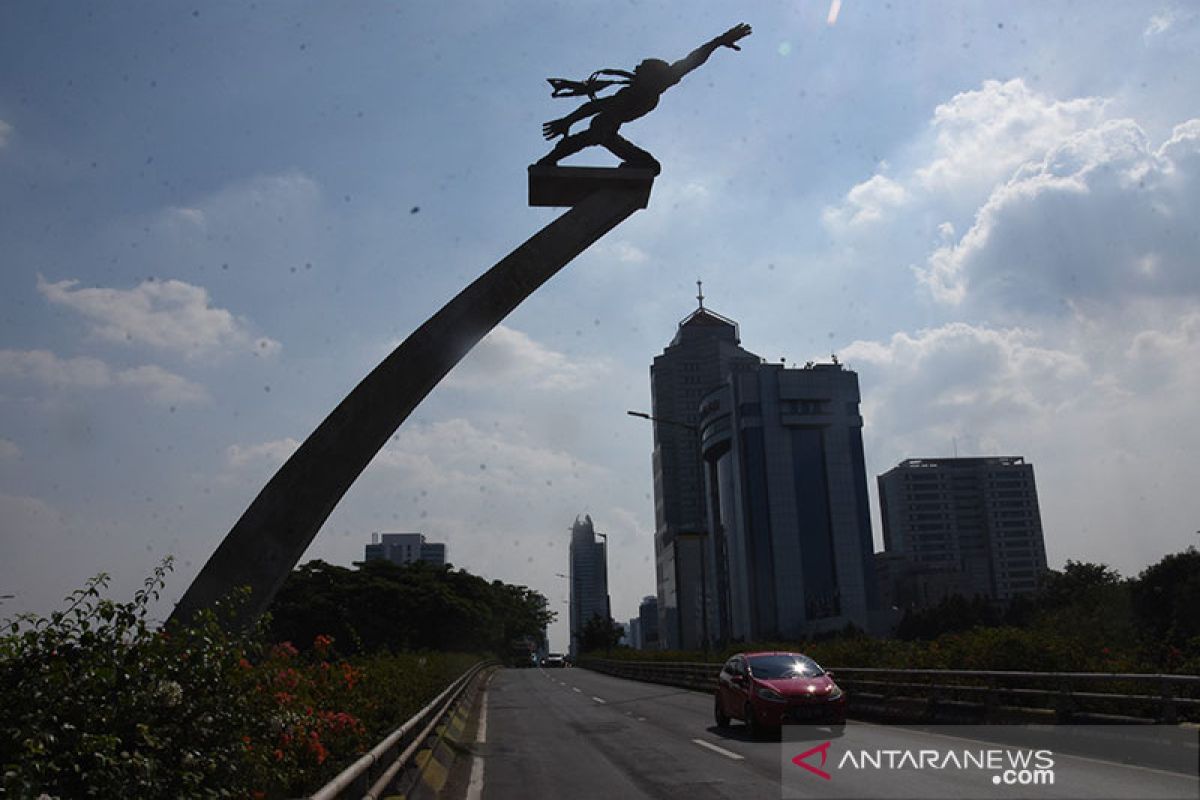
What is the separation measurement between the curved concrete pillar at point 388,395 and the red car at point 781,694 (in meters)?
8.08

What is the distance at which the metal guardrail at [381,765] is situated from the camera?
6.55 metres

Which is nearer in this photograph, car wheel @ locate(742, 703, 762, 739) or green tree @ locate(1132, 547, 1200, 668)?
car wheel @ locate(742, 703, 762, 739)

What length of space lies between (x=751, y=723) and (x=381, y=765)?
9.09m

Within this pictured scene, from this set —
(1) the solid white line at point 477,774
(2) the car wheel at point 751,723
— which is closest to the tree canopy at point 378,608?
(1) the solid white line at point 477,774

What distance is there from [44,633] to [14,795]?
5.18 feet

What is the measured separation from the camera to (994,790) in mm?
10000

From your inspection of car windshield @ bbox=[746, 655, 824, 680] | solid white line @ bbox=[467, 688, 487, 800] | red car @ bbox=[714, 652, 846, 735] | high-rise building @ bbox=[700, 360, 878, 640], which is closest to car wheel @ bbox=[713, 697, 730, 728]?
red car @ bbox=[714, 652, 846, 735]

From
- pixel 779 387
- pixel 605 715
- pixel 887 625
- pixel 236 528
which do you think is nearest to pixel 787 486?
pixel 779 387

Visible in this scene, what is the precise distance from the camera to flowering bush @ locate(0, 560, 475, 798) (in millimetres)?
5023

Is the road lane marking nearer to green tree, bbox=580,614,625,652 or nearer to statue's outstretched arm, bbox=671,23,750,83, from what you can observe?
statue's outstretched arm, bbox=671,23,750,83

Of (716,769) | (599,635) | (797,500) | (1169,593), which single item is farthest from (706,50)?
(797,500)

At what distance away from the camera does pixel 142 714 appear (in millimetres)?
5594

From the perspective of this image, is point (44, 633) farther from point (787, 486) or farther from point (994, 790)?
point (787, 486)

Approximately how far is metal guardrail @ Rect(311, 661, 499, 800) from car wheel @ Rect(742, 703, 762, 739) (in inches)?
221
